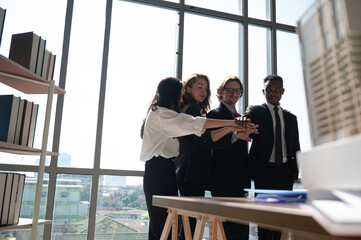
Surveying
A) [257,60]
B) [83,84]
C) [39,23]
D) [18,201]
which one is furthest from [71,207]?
[257,60]

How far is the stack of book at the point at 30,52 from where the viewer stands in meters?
2.19

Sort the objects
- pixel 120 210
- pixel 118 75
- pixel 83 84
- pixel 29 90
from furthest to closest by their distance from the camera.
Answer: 1. pixel 118 75
2. pixel 83 84
3. pixel 120 210
4. pixel 29 90

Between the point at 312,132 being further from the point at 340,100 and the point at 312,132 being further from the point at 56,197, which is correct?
the point at 56,197

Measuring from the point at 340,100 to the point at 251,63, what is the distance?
3.62m

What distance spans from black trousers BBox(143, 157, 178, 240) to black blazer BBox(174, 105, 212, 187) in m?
0.16

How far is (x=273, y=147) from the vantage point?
7.41 feet

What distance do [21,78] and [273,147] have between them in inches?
66.8

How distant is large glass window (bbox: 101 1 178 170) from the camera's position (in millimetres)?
3201

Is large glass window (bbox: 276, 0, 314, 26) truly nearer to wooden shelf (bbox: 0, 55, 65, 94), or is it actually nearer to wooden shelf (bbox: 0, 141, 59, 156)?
wooden shelf (bbox: 0, 55, 65, 94)

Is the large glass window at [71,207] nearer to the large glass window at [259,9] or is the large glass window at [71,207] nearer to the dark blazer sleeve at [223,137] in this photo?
the dark blazer sleeve at [223,137]

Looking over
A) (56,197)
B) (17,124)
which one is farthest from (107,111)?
(17,124)

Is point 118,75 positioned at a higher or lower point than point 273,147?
higher

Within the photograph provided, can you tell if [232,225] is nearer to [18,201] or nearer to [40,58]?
[18,201]

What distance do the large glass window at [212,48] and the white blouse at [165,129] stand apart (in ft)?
5.88
